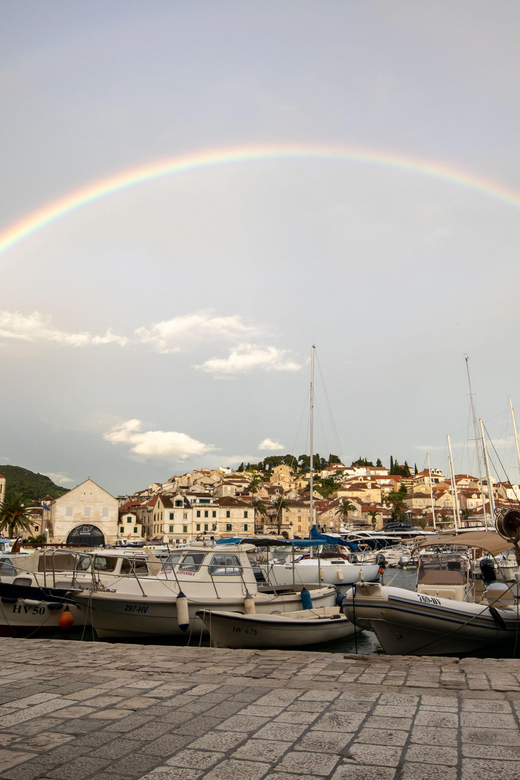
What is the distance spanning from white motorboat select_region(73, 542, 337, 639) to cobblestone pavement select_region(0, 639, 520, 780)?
7116 millimetres

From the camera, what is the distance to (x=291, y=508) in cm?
11838

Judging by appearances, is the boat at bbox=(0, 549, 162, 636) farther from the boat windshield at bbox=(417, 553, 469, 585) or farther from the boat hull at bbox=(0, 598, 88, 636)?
the boat windshield at bbox=(417, 553, 469, 585)

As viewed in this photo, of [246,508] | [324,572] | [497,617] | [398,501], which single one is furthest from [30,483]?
[497,617]

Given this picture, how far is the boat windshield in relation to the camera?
674 inches

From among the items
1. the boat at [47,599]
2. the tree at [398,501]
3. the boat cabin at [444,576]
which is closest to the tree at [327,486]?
the tree at [398,501]

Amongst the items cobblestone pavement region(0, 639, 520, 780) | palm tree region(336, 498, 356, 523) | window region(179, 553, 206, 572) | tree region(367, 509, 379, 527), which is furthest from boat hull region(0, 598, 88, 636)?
tree region(367, 509, 379, 527)

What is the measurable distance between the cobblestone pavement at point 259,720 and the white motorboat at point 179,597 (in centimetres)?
712

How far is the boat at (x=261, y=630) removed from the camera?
14.5 meters

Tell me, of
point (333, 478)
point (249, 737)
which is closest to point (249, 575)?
point (249, 737)

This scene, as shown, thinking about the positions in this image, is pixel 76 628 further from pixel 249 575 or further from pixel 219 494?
pixel 219 494

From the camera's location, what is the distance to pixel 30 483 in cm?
14500

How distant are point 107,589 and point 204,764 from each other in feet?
46.9

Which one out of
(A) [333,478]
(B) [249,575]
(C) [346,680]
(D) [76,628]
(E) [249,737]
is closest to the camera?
(E) [249,737]

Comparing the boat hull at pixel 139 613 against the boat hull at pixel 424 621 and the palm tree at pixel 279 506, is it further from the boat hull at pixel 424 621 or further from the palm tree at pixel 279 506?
the palm tree at pixel 279 506
